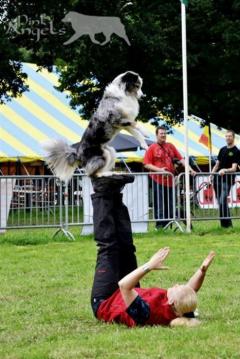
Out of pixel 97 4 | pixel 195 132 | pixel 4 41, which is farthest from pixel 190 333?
pixel 195 132

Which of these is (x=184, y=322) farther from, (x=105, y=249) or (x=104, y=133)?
(x=104, y=133)

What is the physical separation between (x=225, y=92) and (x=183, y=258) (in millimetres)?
20154

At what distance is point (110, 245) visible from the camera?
5.99 metres

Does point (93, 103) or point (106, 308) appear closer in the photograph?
point (106, 308)

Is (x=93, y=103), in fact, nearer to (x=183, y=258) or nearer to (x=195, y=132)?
(x=195, y=132)

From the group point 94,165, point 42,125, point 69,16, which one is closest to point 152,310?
point 94,165

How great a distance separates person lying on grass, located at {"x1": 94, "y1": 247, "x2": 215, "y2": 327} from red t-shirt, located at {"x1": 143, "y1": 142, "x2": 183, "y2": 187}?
8.22 meters

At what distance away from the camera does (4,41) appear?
2367cm

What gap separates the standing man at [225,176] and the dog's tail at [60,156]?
27.2ft

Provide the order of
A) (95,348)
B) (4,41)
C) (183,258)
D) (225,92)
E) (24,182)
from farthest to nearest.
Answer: (225,92), (4,41), (24,182), (183,258), (95,348)

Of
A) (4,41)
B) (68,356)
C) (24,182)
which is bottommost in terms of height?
(68,356)

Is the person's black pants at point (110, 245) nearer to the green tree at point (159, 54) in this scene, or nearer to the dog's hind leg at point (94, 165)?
the dog's hind leg at point (94, 165)

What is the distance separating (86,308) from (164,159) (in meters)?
7.89

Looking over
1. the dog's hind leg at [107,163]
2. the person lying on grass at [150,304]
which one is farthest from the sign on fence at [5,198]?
the person lying on grass at [150,304]
